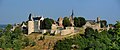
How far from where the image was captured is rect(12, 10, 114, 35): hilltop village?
137 ft

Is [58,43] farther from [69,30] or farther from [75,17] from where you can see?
[75,17]

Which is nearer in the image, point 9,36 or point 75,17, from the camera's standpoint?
point 9,36

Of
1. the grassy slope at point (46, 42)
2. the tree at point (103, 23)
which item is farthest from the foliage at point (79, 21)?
the grassy slope at point (46, 42)

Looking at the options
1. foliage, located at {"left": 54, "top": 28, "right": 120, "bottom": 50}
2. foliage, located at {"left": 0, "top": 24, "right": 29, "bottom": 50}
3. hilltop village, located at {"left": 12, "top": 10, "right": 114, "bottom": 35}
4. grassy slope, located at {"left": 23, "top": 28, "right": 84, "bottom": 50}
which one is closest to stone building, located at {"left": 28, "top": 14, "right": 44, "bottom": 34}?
hilltop village, located at {"left": 12, "top": 10, "right": 114, "bottom": 35}

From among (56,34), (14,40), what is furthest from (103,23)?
(14,40)

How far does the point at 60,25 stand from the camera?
147 feet

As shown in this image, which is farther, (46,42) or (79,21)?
(79,21)

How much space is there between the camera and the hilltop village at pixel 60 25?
41.9m

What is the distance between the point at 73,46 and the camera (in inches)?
1529

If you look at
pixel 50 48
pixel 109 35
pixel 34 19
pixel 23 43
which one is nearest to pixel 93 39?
pixel 109 35

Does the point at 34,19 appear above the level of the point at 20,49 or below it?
above

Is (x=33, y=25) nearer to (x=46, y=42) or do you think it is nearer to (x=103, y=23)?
(x=46, y=42)

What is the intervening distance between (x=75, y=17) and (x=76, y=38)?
6.50 meters

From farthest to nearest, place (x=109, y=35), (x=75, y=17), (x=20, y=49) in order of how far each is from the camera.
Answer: (x=75, y=17) → (x=20, y=49) → (x=109, y=35)
